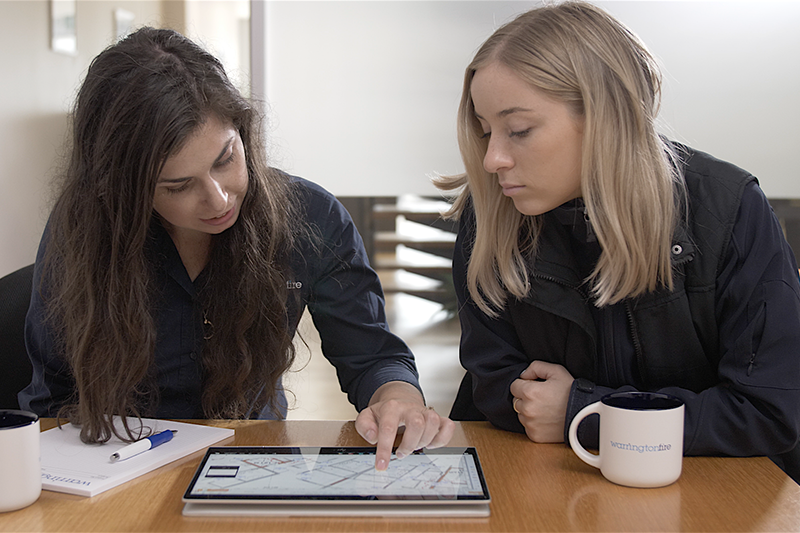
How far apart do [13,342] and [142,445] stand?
0.57 m

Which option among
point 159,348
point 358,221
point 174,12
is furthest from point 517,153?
point 174,12

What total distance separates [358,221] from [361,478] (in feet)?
5.10

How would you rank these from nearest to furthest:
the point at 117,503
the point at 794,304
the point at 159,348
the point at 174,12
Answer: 1. the point at 117,503
2. the point at 794,304
3. the point at 159,348
4. the point at 174,12

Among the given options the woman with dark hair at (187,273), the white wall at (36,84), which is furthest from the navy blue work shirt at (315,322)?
the white wall at (36,84)

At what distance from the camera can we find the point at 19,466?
0.80 m

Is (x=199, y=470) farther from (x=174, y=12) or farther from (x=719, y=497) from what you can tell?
(x=174, y=12)

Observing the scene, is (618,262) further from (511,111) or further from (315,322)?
(315,322)

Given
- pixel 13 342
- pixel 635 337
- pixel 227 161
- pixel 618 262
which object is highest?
pixel 227 161

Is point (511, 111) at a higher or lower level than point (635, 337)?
higher

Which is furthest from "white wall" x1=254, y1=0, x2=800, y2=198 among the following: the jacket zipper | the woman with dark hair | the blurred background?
the jacket zipper

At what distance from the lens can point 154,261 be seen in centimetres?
128

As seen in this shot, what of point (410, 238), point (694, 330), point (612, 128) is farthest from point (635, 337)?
point (410, 238)

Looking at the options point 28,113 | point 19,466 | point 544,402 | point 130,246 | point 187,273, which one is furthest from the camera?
point 28,113

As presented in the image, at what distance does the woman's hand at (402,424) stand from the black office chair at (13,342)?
750 mm
